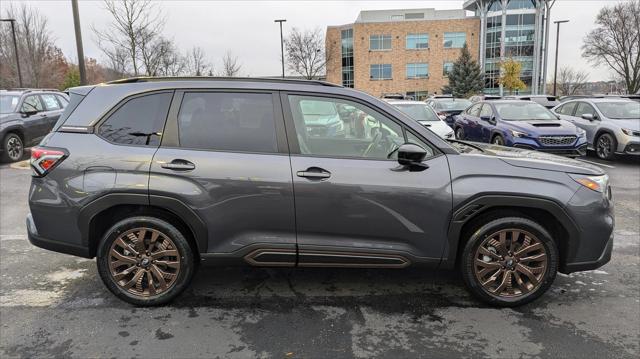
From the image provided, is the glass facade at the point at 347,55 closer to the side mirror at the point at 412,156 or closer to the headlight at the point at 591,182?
the headlight at the point at 591,182

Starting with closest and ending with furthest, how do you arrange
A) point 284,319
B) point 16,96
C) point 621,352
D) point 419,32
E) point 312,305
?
point 621,352, point 284,319, point 312,305, point 16,96, point 419,32

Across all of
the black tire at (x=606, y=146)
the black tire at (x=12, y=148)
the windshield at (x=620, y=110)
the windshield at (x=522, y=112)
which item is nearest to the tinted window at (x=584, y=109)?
the windshield at (x=620, y=110)

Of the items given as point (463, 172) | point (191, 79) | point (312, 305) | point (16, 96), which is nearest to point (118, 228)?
point (191, 79)

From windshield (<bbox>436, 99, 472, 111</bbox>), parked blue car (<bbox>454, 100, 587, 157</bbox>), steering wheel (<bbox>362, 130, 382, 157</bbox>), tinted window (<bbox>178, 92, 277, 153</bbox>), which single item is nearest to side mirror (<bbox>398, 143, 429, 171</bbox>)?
steering wheel (<bbox>362, 130, 382, 157</bbox>)

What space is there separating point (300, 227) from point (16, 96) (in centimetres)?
1119

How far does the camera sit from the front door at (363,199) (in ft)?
11.3

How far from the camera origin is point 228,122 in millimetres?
3643

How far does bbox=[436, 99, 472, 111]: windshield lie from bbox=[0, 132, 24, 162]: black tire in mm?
15001

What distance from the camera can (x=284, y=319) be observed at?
11.5 ft

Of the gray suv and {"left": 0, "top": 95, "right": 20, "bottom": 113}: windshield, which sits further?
{"left": 0, "top": 95, "right": 20, "bottom": 113}: windshield

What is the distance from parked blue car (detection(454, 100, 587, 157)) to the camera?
33.7 ft

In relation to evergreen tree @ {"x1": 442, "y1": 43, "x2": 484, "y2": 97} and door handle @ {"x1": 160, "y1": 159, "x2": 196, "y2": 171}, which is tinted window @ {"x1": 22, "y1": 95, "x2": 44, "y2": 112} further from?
evergreen tree @ {"x1": 442, "y1": 43, "x2": 484, "y2": 97}

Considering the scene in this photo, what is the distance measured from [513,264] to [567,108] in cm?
1154

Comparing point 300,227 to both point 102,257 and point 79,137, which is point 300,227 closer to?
point 102,257
